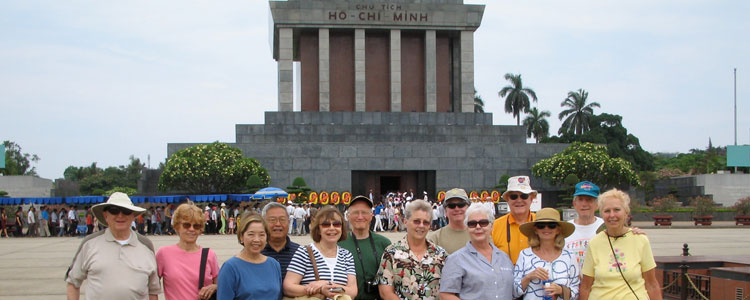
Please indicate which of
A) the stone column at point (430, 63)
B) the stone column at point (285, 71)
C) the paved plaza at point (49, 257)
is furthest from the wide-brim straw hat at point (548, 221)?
the stone column at point (430, 63)

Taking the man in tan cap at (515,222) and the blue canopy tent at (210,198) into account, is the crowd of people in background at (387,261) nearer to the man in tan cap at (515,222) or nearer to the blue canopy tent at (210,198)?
the man in tan cap at (515,222)

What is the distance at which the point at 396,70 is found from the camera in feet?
138

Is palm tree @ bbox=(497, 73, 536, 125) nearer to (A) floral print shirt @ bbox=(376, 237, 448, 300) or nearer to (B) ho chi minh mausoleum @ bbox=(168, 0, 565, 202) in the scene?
(B) ho chi minh mausoleum @ bbox=(168, 0, 565, 202)

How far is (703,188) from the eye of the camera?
44.7m

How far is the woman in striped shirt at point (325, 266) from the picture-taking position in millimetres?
5906

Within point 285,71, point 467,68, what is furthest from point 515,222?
point 467,68

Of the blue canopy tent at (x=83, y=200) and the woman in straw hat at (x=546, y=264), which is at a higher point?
the woman in straw hat at (x=546, y=264)

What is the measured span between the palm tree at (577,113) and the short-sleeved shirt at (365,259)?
2854 inches

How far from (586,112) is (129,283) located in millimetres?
74348

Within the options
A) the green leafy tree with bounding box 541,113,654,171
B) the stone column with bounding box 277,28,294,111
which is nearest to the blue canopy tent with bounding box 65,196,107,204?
the stone column with bounding box 277,28,294,111

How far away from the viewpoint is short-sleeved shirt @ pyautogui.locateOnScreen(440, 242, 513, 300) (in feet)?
19.6

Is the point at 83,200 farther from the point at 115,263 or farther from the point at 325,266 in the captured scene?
the point at 325,266

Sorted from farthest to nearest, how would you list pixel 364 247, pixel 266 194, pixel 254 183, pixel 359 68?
pixel 359 68 < pixel 254 183 < pixel 266 194 < pixel 364 247

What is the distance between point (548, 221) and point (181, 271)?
3004mm
